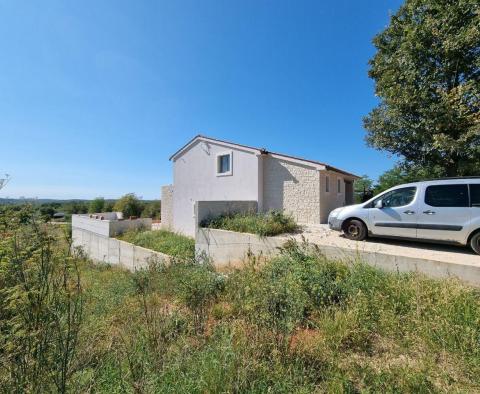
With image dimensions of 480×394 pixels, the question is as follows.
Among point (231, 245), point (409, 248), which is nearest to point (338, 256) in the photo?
point (409, 248)

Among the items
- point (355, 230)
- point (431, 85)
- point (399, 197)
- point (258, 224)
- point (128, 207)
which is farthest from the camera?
point (128, 207)

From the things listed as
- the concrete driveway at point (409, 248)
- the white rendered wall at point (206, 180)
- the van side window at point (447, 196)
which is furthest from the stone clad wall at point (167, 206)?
the van side window at point (447, 196)

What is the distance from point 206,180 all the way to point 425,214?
1076cm

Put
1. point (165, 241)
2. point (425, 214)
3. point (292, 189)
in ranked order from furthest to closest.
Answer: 1. point (165, 241)
2. point (292, 189)
3. point (425, 214)

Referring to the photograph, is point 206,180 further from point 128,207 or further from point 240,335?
point 128,207

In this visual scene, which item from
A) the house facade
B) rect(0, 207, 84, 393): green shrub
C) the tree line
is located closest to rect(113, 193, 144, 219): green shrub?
the tree line

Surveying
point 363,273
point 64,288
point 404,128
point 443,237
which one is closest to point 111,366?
point 64,288

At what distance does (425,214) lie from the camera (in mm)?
5984

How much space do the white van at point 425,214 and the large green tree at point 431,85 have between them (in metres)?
5.50

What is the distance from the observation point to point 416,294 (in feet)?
12.7

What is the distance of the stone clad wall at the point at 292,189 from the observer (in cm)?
1123

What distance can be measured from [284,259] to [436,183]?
451 cm

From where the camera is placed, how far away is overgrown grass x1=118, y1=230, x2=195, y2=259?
36.7 ft

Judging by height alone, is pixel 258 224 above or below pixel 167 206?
below
